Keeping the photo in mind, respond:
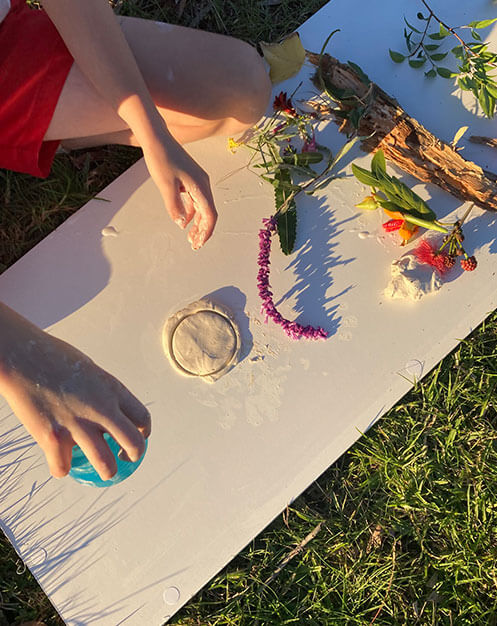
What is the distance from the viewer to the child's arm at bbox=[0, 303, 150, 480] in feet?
3.23

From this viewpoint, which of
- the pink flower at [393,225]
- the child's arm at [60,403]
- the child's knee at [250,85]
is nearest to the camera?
the child's arm at [60,403]

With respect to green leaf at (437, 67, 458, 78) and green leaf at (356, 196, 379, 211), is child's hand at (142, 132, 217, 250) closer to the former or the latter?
green leaf at (356, 196, 379, 211)

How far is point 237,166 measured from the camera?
153cm

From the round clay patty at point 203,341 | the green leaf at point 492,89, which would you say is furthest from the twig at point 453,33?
the round clay patty at point 203,341

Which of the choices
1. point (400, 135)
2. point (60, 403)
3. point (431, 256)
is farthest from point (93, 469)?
point (400, 135)

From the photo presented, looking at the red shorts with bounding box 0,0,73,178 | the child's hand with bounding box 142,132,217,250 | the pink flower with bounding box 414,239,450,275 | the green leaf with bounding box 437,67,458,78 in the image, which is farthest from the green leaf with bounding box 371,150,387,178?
the red shorts with bounding box 0,0,73,178

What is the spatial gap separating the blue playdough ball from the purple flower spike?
48 centimetres

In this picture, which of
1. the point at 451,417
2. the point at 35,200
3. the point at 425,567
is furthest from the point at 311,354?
the point at 35,200

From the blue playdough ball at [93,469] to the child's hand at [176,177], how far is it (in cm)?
52

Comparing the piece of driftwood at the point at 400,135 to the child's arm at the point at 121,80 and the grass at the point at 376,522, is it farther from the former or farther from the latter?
the child's arm at the point at 121,80

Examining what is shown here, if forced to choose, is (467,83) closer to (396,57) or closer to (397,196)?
(396,57)

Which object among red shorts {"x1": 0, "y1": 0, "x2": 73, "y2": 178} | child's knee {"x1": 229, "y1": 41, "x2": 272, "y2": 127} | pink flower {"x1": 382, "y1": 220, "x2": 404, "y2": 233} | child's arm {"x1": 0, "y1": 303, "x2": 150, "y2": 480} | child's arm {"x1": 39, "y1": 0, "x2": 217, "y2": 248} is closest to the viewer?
child's arm {"x1": 0, "y1": 303, "x2": 150, "y2": 480}

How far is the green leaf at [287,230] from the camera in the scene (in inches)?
58.1

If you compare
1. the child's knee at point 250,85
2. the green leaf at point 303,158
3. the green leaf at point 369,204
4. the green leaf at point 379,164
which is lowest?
the green leaf at point 369,204
